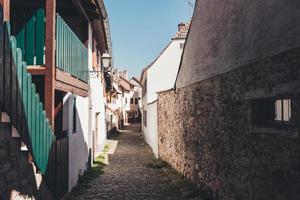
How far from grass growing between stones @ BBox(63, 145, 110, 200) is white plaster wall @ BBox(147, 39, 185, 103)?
10.3 metres

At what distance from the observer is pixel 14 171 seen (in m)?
4.70

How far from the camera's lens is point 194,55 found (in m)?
10.4

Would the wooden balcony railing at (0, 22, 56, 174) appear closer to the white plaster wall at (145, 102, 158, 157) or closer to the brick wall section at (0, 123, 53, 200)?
the brick wall section at (0, 123, 53, 200)

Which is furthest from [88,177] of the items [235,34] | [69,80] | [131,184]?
[235,34]

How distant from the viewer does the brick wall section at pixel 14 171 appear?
170 inches

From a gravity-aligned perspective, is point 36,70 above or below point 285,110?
above

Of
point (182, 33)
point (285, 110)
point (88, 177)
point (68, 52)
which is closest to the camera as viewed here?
point (285, 110)

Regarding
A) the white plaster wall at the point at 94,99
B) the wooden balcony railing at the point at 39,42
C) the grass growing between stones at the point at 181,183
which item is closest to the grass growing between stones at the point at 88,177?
the white plaster wall at the point at 94,99

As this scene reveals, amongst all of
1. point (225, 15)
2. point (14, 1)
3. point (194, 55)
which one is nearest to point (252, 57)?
point (225, 15)

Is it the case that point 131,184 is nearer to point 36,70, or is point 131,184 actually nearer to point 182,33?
point 36,70

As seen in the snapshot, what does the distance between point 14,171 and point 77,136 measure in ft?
19.8

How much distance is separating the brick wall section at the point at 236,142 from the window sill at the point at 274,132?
2.4 inches

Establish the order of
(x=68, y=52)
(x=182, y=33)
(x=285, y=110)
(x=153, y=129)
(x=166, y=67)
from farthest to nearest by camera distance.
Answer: (x=166, y=67) → (x=182, y=33) → (x=153, y=129) → (x=68, y=52) → (x=285, y=110)

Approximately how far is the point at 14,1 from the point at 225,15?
5.15 m
